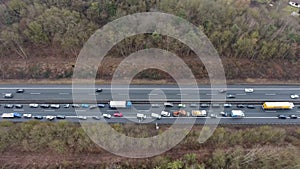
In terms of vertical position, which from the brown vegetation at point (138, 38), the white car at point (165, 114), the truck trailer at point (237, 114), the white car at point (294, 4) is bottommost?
the truck trailer at point (237, 114)

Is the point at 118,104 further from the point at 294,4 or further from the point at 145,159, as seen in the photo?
the point at 294,4

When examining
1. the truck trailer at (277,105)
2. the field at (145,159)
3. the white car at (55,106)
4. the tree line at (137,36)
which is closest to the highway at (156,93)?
the white car at (55,106)

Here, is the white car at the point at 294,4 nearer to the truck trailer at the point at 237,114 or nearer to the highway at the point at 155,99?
the highway at the point at 155,99

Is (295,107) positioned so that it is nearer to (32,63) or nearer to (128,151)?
(128,151)

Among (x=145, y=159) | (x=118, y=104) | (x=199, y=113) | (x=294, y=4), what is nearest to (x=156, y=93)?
(x=118, y=104)

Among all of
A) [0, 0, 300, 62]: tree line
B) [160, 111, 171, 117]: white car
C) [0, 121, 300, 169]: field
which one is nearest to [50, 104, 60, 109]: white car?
[0, 121, 300, 169]: field

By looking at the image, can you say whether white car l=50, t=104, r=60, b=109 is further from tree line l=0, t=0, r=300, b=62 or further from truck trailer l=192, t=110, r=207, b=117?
truck trailer l=192, t=110, r=207, b=117

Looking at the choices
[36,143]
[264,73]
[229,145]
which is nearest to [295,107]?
[264,73]

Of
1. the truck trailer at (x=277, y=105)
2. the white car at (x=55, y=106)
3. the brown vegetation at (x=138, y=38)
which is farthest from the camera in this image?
the brown vegetation at (x=138, y=38)

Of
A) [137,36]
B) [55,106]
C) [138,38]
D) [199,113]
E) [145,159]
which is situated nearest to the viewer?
[145,159]

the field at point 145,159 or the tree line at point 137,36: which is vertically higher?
the tree line at point 137,36
